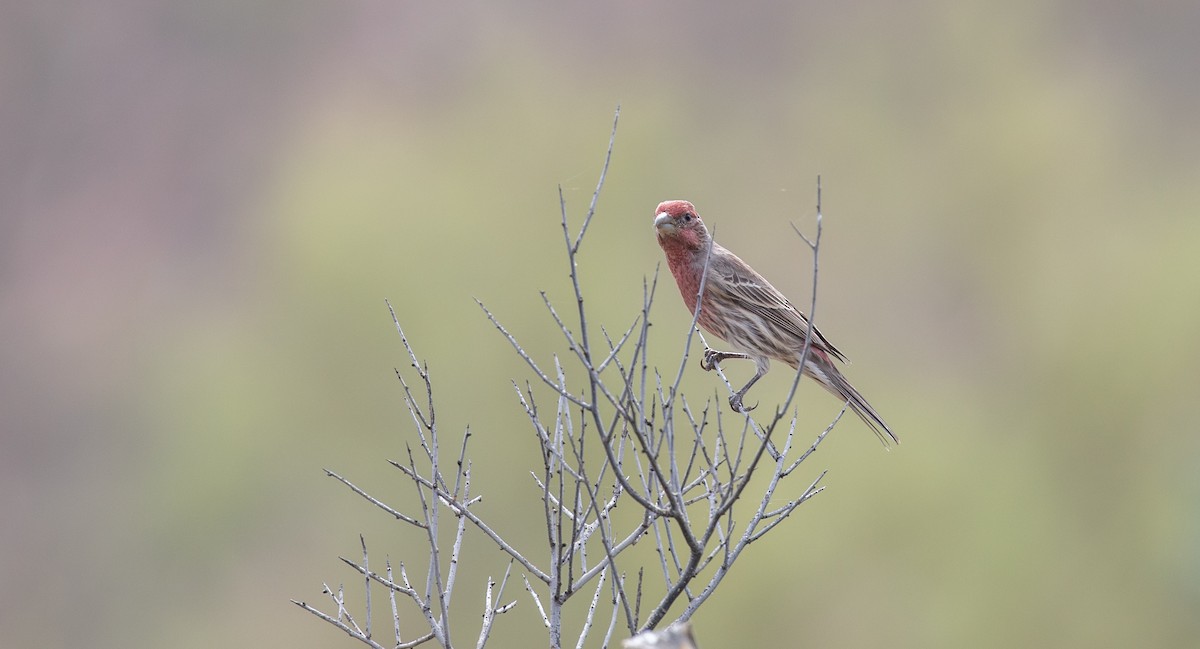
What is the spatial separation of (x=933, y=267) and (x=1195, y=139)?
6.41 meters

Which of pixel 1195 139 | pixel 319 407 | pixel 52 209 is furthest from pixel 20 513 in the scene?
pixel 1195 139

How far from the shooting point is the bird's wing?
6.96 m

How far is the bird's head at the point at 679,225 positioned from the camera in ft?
20.0

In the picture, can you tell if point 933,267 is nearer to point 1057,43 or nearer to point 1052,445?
point 1052,445

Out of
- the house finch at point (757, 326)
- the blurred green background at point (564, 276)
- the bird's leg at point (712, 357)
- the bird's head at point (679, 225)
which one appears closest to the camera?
the bird's head at point (679, 225)

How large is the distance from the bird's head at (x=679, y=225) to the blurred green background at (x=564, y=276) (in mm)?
7605

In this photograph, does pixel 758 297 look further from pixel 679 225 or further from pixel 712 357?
pixel 679 225

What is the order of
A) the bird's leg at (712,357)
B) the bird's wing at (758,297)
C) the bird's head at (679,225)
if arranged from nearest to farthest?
the bird's head at (679,225)
the bird's leg at (712,357)
the bird's wing at (758,297)

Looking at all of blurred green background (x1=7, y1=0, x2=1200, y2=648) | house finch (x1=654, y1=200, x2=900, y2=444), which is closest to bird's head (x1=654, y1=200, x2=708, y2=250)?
house finch (x1=654, y1=200, x2=900, y2=444)

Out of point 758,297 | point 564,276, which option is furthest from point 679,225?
point 564,276

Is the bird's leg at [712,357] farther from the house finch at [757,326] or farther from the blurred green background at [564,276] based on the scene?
the blurred green background at [564,276]

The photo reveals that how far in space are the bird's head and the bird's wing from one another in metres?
0.60

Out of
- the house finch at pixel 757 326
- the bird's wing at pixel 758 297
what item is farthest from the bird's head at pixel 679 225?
the bird's wing at pixel 758 297

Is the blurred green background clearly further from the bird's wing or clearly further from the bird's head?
the bird's head
